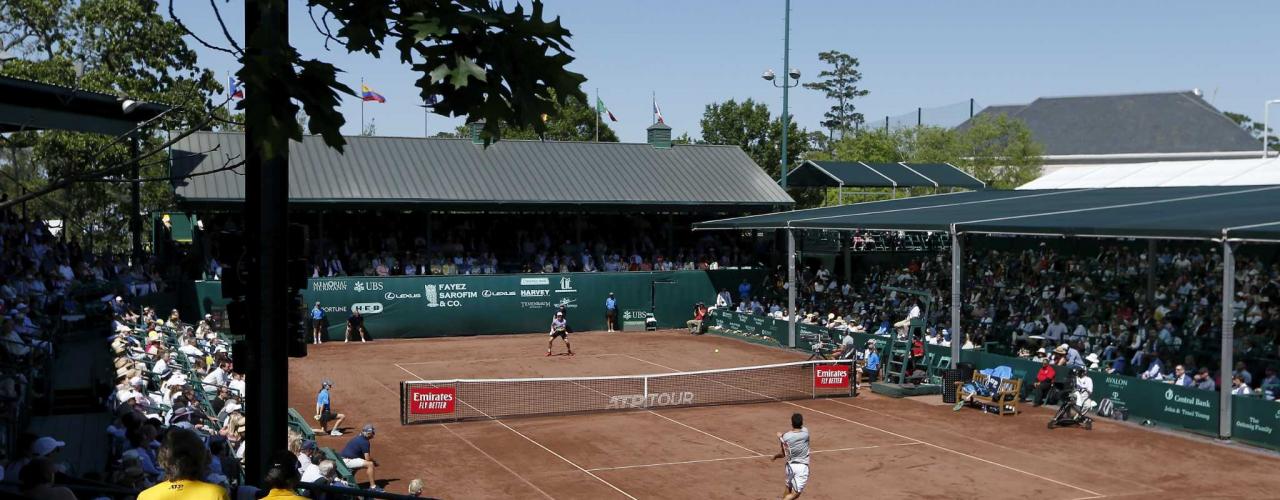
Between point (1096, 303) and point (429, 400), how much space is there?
20.6 metres

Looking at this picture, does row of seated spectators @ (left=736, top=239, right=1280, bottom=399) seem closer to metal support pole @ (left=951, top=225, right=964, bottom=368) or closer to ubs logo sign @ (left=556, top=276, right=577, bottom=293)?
metal support pole @ (left=951, top=225, right=964, bottom=368)

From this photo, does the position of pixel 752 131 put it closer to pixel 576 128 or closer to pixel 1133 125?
pixel 576 128

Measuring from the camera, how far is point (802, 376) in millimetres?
28453

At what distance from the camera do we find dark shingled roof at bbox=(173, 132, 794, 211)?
1687 inches

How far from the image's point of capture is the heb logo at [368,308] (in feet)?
133

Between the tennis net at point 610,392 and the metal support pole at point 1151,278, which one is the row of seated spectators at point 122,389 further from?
the metal support pole at point 1151,278

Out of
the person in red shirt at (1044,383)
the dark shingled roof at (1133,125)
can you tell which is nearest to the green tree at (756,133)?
the dark shingled roof at (1133,125)

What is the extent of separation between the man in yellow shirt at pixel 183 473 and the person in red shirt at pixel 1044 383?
23.5m

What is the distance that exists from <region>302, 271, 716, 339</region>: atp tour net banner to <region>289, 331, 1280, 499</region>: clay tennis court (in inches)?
443

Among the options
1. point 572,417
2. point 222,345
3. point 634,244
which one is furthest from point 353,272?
point 572,417

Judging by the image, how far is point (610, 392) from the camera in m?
25.9

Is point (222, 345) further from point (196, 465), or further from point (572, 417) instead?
point (196, 465)

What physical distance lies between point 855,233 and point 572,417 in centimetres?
2765

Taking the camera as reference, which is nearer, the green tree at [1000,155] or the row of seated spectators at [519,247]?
the row of seated spectators at [519,247]
